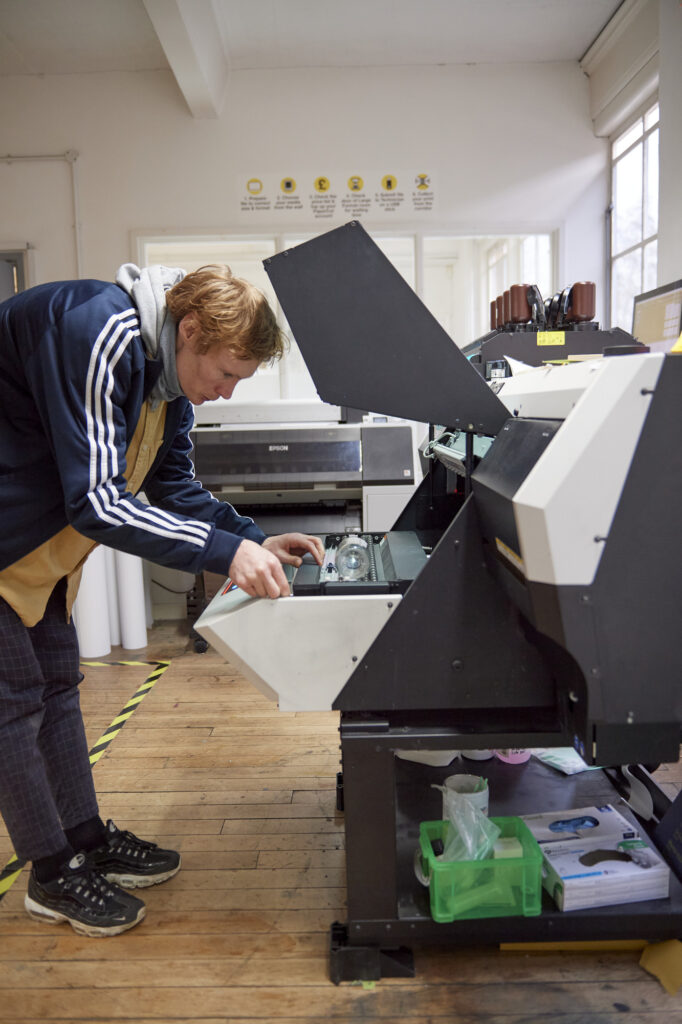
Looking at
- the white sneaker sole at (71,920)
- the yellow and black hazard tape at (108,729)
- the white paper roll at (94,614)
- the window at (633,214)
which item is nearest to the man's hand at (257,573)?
the white sneaker sole at (71,920)

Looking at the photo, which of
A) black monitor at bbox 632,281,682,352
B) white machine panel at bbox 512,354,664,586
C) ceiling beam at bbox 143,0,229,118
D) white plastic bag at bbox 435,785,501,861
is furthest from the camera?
ceiling beam at bbox 143,0,229,118

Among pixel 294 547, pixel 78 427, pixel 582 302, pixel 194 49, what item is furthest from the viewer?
pixel 194 49

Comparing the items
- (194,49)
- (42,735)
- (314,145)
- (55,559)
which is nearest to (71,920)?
(42,735)

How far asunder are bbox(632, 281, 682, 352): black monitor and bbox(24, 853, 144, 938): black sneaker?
2.26 meters

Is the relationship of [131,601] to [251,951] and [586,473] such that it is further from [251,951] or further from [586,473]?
[586,473]

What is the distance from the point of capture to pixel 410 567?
1.43m

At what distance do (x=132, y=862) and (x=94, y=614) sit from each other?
Result: 1.85m

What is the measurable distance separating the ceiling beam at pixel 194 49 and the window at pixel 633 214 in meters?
2.29

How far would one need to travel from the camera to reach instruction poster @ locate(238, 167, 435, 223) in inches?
168

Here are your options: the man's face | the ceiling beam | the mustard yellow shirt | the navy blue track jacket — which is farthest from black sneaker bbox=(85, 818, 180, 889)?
the ceiling beam

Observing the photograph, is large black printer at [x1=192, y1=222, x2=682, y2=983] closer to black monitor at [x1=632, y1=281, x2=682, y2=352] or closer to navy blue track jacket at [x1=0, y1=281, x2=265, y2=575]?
navy blue track jacket at [x1=0, y1=281, x2=265, y2=575]

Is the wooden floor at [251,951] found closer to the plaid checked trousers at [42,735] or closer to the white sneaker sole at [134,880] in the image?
the white sneaker sole at [134,880]

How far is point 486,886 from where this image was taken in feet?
4.55

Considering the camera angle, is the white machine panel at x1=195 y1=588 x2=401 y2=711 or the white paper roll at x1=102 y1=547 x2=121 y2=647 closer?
the white machine panel at x1=195 y1=588 x2=401 y2=711
